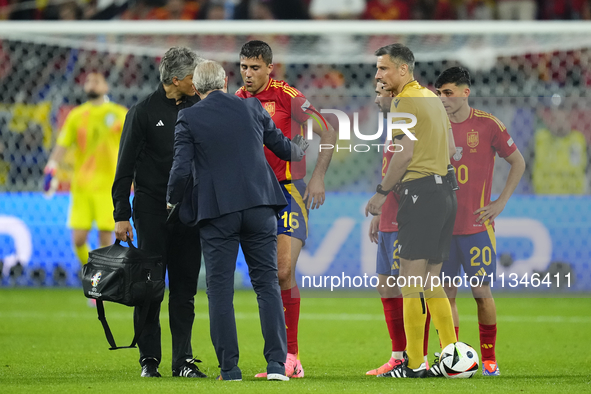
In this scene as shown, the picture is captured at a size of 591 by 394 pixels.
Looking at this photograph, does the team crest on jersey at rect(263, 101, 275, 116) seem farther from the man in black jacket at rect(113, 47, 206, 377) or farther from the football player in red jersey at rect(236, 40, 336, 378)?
the man in black jacket at rect(113, 47, 206, 377)

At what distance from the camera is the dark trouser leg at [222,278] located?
4453mm

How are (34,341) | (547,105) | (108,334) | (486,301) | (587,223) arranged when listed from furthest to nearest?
(547,105)
(587,223)
(34,341)
(486,301)
(108,334)

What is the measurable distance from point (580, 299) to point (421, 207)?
19.7 feet

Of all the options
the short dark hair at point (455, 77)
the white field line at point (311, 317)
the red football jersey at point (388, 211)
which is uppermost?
the short dark hair at point (455, 77)

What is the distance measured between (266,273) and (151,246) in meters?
0.77

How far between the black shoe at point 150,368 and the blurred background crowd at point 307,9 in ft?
30.7

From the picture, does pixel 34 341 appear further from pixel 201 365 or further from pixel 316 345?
pixel 316 345

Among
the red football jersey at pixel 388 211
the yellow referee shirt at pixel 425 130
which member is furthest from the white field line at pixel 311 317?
the yellow referee shirt at pixel 425 130

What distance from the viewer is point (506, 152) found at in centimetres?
545

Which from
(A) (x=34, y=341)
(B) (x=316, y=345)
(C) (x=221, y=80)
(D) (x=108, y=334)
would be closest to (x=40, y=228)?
(A) (x=34, y=341)

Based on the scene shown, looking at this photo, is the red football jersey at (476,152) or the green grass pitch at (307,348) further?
the red football jersey at (476,152)

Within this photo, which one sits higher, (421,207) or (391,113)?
(391,113)

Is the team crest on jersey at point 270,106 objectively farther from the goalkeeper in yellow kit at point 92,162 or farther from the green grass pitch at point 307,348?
the goalkeeper in yellow kit at point 92,162

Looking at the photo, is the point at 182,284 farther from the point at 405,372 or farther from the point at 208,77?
the point at 405,372
